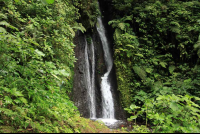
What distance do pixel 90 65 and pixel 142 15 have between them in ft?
18.6

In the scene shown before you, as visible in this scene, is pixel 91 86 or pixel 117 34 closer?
pixel 91 86

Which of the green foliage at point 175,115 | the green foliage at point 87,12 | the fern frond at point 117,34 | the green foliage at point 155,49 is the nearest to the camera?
the green foliage at point 175,115

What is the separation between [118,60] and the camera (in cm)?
977

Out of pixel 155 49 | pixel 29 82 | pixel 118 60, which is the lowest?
pixel 29 82

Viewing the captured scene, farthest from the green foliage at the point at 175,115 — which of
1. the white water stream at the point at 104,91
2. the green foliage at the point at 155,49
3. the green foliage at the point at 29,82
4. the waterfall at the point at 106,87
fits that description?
the waterfall at the point at 106,87

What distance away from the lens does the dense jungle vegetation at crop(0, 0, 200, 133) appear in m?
2.74

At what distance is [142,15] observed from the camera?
1094 centimetres

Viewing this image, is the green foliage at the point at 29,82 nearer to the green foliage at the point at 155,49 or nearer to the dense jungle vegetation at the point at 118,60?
the dense jungle vegetation at the point at 118,60

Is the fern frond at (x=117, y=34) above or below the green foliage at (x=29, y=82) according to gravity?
above

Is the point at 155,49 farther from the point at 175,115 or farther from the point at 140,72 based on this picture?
the point at 175,115

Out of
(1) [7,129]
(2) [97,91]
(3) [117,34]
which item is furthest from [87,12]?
(1) [7,129]

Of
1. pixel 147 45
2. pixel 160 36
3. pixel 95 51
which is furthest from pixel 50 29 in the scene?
pixel 160 36

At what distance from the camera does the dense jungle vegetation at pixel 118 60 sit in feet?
8.98

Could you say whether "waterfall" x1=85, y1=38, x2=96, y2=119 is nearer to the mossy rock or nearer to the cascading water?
the cascading water
